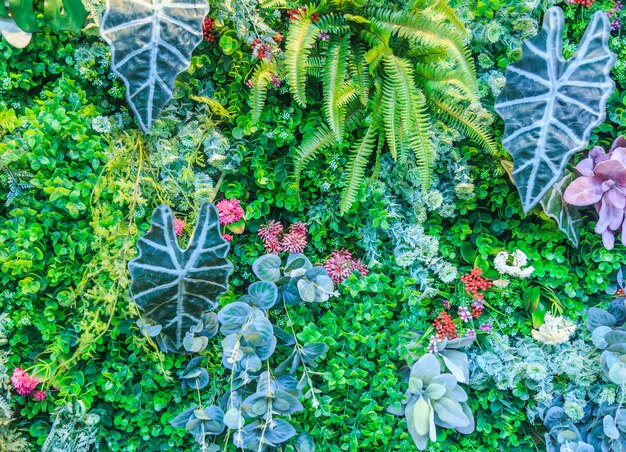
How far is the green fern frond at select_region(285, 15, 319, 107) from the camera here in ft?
5.86

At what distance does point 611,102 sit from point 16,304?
2.59m

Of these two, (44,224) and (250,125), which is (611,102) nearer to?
(250,125)

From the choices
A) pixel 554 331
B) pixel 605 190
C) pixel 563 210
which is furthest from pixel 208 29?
pixel 554 331

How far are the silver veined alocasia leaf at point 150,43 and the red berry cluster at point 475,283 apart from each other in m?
1.41

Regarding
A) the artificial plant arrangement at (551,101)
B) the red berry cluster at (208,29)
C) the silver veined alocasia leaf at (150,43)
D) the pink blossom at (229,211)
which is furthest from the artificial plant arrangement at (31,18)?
the artificial plant arrangement at (551,101)

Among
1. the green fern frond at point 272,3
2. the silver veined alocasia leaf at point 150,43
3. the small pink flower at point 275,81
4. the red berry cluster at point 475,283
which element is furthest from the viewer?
the red berry cluster at point 475,283

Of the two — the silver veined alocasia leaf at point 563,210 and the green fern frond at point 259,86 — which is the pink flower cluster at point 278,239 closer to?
the green fern frond at point 259,86

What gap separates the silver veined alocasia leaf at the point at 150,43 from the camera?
5.61 ft

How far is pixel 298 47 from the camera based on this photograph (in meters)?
1.78

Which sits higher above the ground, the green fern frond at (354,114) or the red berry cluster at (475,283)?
the green fern frond at (354,114)

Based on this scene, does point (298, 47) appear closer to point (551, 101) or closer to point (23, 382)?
point (551, 101)

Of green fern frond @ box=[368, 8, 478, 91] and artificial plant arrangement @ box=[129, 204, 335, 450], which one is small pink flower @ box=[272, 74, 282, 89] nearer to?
green fern frond @ box=[368, 8, 478, 91]

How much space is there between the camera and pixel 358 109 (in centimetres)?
200

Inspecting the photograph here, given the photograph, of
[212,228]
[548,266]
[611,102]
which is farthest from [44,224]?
[611,102]
